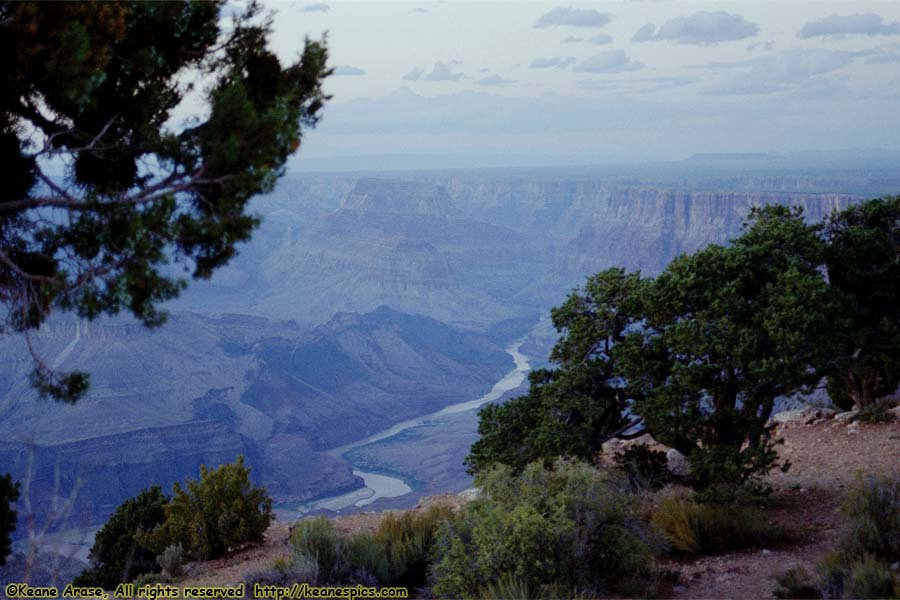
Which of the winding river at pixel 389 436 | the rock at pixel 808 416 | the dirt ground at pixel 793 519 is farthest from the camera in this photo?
the winding river at pixel 389 436

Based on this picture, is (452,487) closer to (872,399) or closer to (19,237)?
(872,399)

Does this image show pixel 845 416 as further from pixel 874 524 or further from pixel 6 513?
pixel 6 513

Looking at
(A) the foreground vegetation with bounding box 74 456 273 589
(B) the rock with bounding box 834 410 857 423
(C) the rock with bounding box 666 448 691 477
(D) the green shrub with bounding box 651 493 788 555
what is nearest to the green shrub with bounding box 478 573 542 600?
(D) the green shrub with bounding box 651 493 788 555

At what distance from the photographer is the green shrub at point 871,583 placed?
7.01 meters

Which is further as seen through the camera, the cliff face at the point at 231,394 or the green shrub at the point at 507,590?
the cliff face at the point at 231,394

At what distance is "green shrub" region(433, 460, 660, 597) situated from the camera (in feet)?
26.5

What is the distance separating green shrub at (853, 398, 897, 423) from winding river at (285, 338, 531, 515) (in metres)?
20.3

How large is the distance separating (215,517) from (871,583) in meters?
8.97

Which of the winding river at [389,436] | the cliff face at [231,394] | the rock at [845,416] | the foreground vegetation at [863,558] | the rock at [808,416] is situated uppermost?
the foreground vegetation at [863,558]

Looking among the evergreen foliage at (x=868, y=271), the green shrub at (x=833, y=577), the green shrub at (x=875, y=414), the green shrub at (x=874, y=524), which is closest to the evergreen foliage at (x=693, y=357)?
the evergreen foliage at (x=868, y=271)

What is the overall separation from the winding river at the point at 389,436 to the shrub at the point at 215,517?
81.4 ft

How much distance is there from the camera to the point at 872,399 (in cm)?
1781

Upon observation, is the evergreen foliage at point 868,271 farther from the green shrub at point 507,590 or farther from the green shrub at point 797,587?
the green shrub at point 507,590

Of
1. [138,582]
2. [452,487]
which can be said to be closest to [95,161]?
[138,582]
